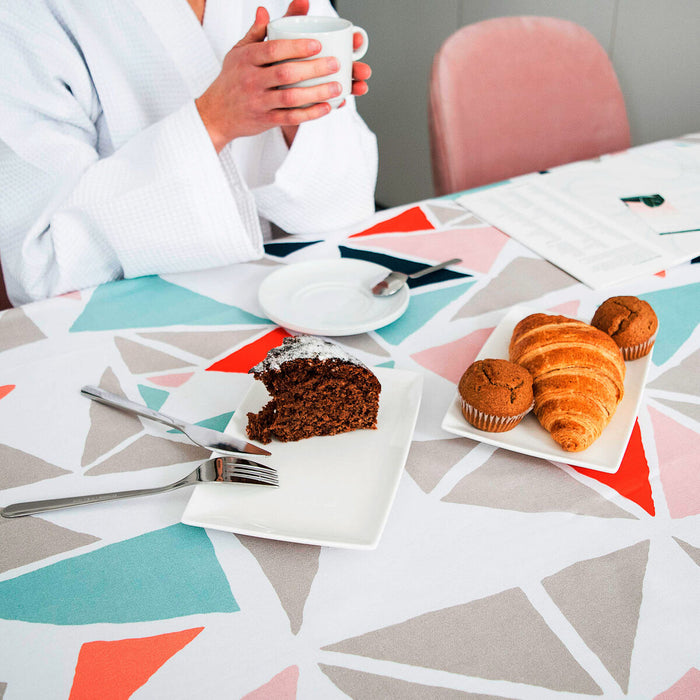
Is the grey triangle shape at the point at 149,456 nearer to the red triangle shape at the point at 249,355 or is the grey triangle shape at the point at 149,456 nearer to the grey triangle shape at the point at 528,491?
the red triangle shape at the point at 249,355

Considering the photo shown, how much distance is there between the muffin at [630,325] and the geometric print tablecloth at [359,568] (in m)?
0.04

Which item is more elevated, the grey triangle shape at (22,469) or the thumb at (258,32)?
the thumb at (258,32)

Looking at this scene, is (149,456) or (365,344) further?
(365,344)

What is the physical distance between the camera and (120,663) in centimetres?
42

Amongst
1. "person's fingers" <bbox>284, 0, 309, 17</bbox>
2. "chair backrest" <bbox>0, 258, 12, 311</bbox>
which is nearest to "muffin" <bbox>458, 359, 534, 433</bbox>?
"person's fingers" <bbox>284, 0, 309, 17</bbox>

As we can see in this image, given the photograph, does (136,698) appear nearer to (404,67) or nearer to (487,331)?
(487,331)

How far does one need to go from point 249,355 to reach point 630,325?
1.36 feet

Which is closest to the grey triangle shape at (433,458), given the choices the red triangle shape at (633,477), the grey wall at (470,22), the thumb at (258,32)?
the red triangle shape at (633,477)

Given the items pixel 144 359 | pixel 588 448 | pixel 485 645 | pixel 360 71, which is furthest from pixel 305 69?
pixel 485 645

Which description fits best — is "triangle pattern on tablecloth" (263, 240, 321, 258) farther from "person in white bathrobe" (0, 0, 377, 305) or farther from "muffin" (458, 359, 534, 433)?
"muffin" (458, 359, 534, 433)

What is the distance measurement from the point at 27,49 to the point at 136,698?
2.82 ft

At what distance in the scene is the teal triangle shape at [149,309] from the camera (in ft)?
2.56

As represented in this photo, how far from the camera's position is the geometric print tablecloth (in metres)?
0.41

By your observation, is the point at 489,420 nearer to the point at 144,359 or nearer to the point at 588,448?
the point at 588,448
